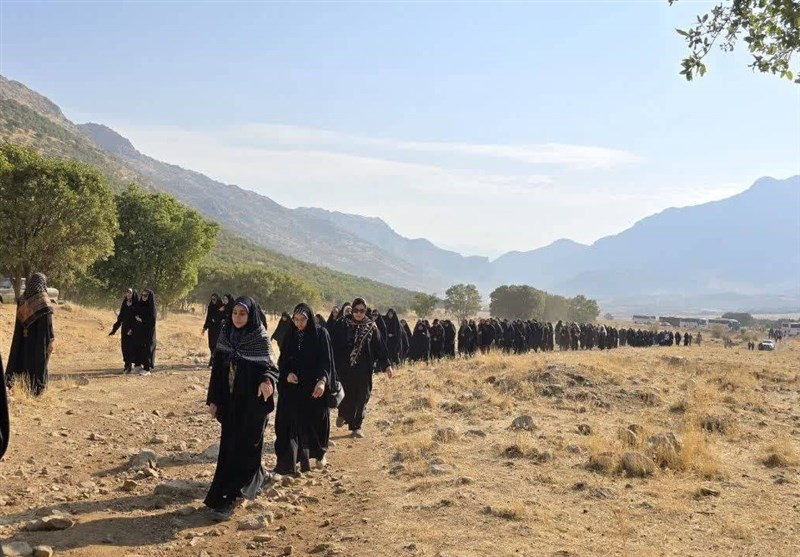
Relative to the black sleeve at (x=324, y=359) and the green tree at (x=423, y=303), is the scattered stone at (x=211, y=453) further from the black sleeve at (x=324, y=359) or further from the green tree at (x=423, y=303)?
the green tree at (x=423, y=303)

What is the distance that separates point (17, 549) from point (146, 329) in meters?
10.9

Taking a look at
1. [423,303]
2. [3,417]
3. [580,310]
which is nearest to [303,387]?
[3,417]

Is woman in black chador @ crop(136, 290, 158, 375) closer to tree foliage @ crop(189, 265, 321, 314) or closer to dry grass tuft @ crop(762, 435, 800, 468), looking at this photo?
dry grass tuft @ crop(762, 435, 800, 468)

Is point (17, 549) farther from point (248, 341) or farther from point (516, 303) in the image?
point (516, 303)

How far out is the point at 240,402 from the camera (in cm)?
605

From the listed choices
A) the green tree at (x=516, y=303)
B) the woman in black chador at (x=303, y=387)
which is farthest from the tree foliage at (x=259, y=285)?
the woman in black chador at (x=303, y=387)

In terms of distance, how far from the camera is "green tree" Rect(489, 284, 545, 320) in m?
106

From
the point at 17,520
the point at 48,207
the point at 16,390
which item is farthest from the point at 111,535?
the point at 48,207

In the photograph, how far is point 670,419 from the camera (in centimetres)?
1183

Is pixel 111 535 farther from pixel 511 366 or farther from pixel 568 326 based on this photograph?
pixel 568 326

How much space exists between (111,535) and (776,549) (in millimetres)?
5193

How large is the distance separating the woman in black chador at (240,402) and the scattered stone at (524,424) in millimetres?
4913

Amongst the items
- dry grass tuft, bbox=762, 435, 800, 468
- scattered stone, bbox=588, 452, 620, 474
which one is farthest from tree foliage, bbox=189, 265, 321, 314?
scattered stone, bbox=588, 452, 620, 474

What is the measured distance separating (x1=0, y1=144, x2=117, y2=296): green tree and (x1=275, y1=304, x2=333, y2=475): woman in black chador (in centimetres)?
2190
